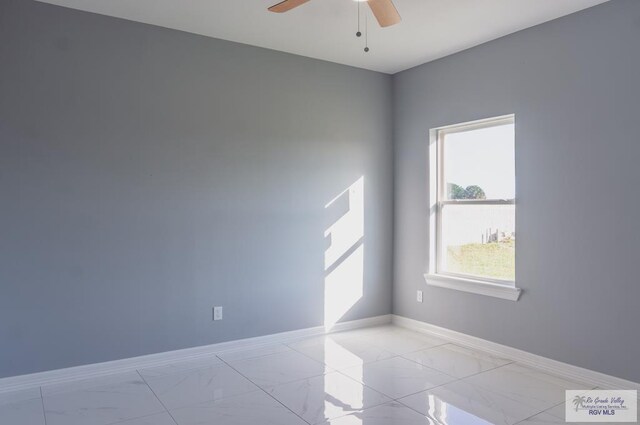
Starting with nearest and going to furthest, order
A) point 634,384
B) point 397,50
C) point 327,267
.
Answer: point 634,384 → point 397,50 → point 327,267

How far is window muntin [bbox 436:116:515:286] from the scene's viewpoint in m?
→ 3.84

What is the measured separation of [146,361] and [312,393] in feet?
4.54

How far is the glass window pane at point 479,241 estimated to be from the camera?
3832mm

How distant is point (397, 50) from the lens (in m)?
4.14

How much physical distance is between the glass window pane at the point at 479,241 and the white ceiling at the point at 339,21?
4.81ft

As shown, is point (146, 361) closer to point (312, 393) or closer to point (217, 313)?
point (217, 313)

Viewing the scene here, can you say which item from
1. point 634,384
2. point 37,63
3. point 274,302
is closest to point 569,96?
point 634,384

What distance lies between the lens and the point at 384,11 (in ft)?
8.52

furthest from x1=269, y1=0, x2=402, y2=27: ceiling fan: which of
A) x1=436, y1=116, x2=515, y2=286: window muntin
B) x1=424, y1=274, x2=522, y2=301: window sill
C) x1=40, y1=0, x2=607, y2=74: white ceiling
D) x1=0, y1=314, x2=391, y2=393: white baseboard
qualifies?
x1=0, y1=314, x2=391, y2=393: white baseboard

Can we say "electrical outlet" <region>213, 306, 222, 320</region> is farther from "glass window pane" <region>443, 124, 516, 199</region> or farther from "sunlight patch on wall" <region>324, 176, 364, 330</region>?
"glass window pane" <region>443, 124, 516, 199</region>

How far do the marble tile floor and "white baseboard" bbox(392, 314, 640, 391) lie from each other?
7cm

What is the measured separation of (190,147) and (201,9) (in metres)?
1.05

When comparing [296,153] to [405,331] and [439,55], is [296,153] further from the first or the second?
[405,331]

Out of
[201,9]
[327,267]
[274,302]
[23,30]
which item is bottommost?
[274,302]
